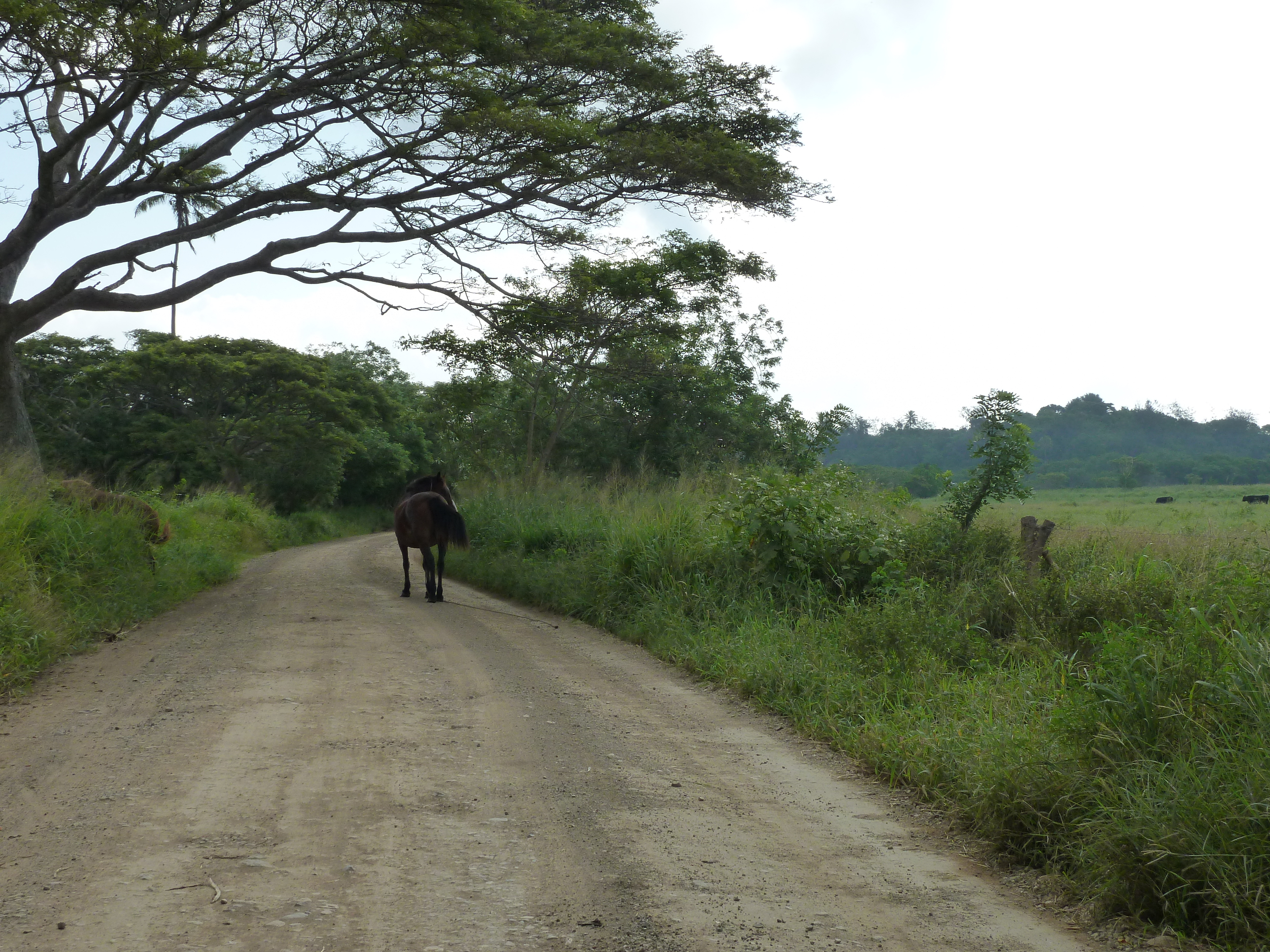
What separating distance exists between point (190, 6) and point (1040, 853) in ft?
37.1

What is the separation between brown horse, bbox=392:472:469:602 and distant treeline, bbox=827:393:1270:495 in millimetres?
23067

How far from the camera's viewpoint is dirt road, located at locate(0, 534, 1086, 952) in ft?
10.0

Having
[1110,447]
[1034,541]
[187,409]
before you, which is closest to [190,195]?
[1034,541]

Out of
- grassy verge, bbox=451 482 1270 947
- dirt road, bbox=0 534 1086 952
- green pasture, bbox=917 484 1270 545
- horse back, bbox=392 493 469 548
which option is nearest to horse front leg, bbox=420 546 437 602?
horse back, bbox=392 493 469 548

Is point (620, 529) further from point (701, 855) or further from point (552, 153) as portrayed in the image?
point (701, 855)

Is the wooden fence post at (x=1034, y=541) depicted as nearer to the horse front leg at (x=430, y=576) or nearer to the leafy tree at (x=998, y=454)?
the leafy tree at (x=998, y=454)

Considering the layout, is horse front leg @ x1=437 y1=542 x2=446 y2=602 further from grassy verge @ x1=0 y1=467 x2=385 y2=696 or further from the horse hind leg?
grassy verge @ x1=0 y1=467 x2=385 y2=696

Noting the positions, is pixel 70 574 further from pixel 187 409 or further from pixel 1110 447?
pixel 1110 447

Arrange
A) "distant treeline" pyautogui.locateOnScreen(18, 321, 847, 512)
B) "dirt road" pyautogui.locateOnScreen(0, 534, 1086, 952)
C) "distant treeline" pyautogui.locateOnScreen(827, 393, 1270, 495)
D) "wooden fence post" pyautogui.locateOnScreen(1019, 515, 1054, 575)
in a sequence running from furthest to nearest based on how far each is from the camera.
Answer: "distant treeline" pyautogui.locateOnScreen(827, 393, 1270, 495)
"distant treeline" pyautogui.locateOnScreen(18, 321, 847, 512)
"wooden fence post" pyautogui.locateOnScreen(1019, 515, 1054, 575)
"dirt road" pyautogui.locateOnScreen(0, 534, 1086, 952)

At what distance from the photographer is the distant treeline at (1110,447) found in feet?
126

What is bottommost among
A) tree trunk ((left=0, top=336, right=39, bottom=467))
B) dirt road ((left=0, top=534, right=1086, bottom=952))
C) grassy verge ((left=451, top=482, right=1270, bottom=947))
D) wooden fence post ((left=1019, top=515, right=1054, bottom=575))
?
dirt road ((left=0, top=534, right=1086, bottom=952))

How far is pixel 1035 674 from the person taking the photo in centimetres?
563

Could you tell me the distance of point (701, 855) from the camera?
3.73 m

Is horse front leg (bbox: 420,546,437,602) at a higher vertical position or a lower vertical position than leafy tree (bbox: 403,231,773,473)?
lower
